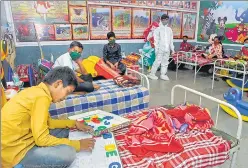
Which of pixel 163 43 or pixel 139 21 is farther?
pixel 139 21

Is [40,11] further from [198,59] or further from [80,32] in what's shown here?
[198,59]

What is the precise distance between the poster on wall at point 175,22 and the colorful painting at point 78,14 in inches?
119

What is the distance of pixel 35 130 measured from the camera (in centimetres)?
135

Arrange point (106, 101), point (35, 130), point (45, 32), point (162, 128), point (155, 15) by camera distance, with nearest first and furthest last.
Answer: point (35, 130) < point (162, 128) < point (106, 101) < point (45, 32) < point (155, 15)

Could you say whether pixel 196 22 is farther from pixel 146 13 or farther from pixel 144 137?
pixel 144 137

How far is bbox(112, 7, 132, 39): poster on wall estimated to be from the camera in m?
5.96

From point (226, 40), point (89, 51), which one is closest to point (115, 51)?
point (89, 51)

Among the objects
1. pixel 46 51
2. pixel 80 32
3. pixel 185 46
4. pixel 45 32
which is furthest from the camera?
pixel 185 46

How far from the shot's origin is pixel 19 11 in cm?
474

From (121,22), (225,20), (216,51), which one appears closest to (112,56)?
(121,22)

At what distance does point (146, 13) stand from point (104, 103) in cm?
454

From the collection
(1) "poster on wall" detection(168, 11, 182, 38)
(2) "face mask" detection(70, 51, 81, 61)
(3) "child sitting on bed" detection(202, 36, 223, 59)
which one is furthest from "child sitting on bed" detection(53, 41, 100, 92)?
(1) "poster on wall" detection(168, 11, 182, 38)

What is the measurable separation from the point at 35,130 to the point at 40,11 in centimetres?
441

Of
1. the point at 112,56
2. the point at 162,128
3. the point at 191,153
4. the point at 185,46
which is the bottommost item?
the point at 191,153
